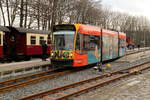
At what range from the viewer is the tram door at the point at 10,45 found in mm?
22438

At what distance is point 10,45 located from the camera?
23.0 meters

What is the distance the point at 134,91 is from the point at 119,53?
50.7 ft

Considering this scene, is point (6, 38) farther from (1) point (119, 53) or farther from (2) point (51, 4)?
(2) point (51, 4)

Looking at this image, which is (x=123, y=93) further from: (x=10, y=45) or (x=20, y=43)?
(x=10, y=45)

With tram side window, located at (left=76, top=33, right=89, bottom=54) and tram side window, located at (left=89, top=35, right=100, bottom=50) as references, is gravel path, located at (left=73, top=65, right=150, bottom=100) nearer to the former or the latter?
tram side window, located at (left=76, top=33, right=89, bottom=54)

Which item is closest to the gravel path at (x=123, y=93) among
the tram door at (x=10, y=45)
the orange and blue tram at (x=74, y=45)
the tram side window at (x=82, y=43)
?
the orange and blue tram at (x=74, y=45)

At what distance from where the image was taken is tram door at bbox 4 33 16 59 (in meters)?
22.4

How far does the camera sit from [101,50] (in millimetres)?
19000

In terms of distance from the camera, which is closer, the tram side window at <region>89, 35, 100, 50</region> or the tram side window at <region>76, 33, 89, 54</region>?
the tram side window at <region>76, 33, 89, 54</region>

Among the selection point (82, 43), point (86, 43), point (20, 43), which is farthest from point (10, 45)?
point (82, 43)

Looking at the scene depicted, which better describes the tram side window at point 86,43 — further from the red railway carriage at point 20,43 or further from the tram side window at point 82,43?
the red railway carriage at point 20,43

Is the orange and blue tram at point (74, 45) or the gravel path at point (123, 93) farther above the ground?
the orange and blue tram at point (74, 45)

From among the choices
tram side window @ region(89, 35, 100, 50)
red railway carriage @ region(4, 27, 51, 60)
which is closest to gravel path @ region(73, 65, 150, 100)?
tram side window @ region(89, 35, 100, 50)

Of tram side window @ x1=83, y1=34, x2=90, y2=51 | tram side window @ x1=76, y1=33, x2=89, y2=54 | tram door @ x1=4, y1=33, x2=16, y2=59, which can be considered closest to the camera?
tram side window @ x1=76, y1=33, x2=89, y2=54
